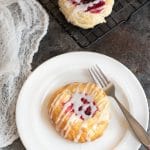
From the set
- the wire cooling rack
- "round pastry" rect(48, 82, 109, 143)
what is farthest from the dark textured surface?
"round pastry" rect(48, 82, 109, 143)

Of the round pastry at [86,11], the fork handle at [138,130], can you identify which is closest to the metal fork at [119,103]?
the fork handle at [138,130]

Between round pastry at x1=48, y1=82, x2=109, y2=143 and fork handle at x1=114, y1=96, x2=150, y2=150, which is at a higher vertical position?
round pastry at x1=48, y1=82, x2=109, y2=143

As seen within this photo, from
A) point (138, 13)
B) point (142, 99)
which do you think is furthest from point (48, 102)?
point (138, 13)

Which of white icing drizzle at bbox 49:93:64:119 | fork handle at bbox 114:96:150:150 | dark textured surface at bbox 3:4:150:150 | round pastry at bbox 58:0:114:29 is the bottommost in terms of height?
fork handle at bbox 114:96:150:150

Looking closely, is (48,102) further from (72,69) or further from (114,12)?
(114,12)

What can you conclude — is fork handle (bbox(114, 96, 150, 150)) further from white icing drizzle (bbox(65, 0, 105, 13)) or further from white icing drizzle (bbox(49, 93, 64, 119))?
white icing drizzle (bbox(65, 0, 105, 13))

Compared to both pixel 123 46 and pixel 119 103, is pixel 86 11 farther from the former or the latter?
pixel 119 103
